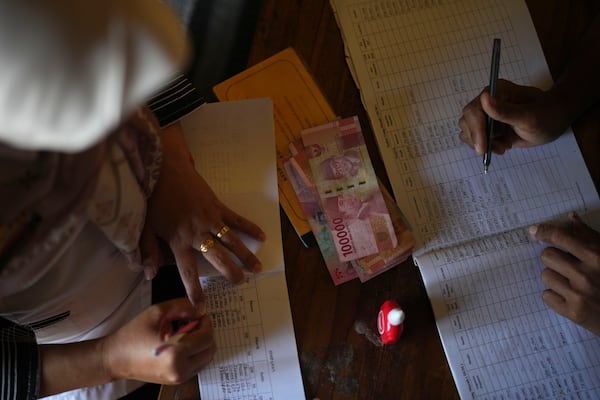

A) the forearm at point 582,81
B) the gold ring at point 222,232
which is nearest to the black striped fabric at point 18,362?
the gold ring at point 222,232

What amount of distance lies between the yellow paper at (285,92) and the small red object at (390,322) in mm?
254

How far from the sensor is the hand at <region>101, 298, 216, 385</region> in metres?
0.58

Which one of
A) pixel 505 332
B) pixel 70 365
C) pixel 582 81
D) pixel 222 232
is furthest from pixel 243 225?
pixel 582 81

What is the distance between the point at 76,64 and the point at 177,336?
1.32 ft

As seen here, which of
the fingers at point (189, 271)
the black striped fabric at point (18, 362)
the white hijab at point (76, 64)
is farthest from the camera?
the fingers at point (189, 271)

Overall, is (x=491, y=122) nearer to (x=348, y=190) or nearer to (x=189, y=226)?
(x=348, y=190)

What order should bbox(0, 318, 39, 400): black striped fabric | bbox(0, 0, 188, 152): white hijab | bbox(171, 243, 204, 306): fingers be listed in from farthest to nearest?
bbox(171, 243, 204, 306): fingers → bbox(0, 318, 39, 400): black striped fabric → bbox(0, 0, 188, 152): white hijab

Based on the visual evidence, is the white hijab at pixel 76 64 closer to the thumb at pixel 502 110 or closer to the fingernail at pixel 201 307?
the fingernail at pixel 201 307

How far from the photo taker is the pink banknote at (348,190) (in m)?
0.69

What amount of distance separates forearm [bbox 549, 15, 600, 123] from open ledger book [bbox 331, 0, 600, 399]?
37 mm

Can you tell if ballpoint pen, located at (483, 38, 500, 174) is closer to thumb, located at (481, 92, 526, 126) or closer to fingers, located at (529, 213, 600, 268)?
thumb, located at (481, 92, 526, 126)

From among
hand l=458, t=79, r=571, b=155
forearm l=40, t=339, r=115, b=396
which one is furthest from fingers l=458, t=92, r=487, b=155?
forearm l=40, t=339, r=115, b=396

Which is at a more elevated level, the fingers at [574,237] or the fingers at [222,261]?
the fingers at [222,261]

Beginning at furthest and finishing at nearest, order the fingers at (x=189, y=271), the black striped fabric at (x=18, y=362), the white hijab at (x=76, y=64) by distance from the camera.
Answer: the fingers at (x=189, y=271), the black striped fabric at (x=18, y=362), the white hijab at (x=76, y=64)
